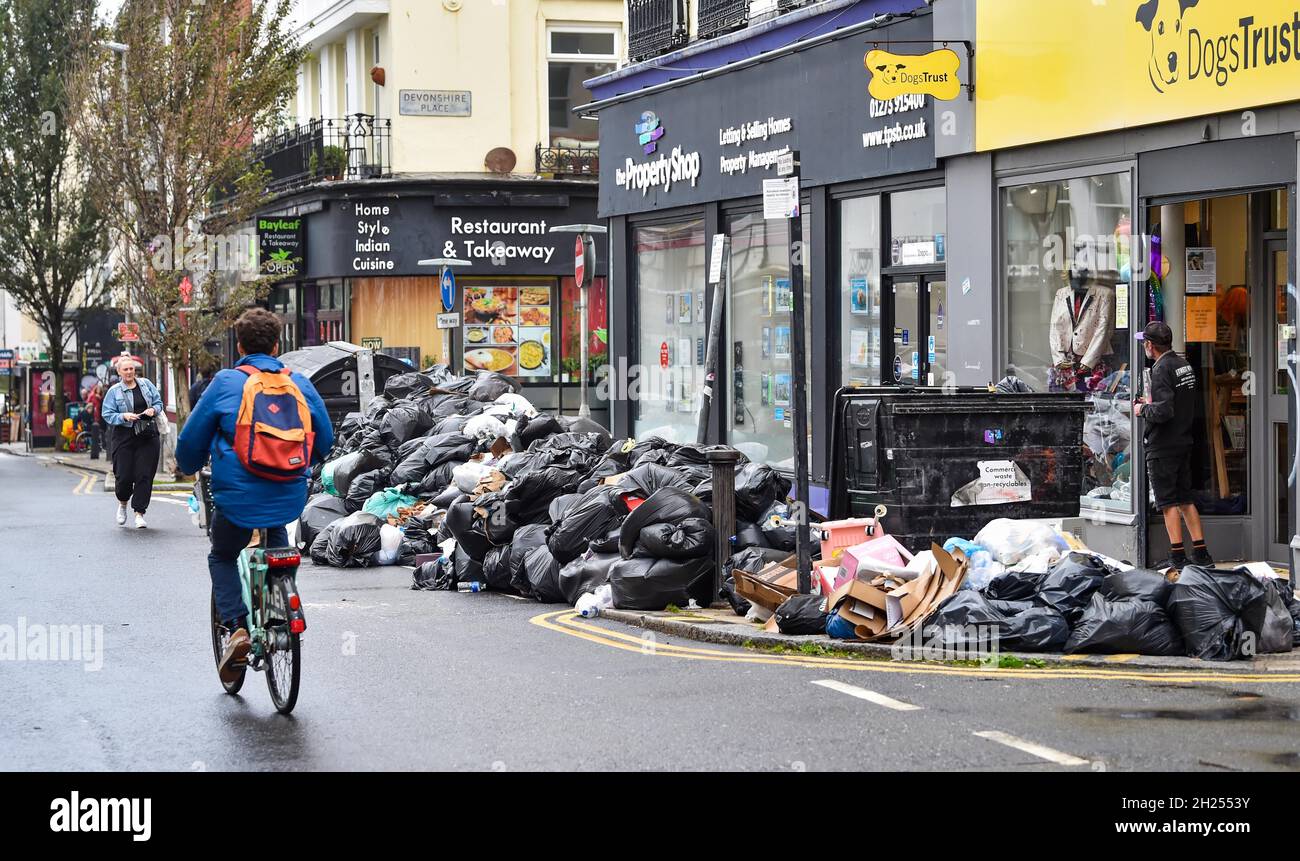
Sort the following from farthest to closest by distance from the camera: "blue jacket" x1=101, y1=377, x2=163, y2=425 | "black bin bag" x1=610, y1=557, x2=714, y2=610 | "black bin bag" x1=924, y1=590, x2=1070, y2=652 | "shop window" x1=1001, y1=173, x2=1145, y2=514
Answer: "blue jacket" x1=101, y1=377, x2=163, y2=425 → "shop window" x1=1001, y1=173, x2=1145, y2=514 → "black bin bag" x1=610, y1=557, x2=714, y2=610 → "black bin bag" x1=924, y1=590, x2=1070, y2=652

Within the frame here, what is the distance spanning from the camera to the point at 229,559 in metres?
8.58

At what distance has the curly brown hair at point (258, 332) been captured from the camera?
27.9 ft

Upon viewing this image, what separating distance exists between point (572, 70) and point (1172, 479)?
2419 centimetres

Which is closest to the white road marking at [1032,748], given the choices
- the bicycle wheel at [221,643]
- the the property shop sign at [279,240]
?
the bicycle wheel at [221,643]

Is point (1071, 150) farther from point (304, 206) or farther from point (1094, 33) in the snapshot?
point (304, 206)

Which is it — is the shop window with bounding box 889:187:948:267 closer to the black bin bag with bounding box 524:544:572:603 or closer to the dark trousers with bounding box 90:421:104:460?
the black bin bag with bounding box 524:544:572:603

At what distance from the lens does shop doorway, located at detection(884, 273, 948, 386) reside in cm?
1597

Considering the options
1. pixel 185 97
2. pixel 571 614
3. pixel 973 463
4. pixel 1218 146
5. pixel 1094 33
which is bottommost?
pixel 571 614

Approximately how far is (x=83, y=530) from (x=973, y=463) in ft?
38.7

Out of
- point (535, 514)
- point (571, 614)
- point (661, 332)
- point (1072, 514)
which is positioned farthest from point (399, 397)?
point (1072, 514)

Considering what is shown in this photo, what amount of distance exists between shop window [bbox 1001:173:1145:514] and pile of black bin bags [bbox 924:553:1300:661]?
3.69 metres

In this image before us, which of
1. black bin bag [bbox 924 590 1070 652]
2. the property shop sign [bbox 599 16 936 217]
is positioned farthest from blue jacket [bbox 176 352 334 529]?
the property shop sign [bbox 599 16 936 217]

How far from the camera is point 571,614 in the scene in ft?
40.0

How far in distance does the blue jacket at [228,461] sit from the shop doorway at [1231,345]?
744 centimetres
